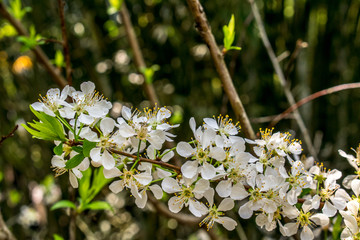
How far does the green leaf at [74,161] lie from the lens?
0.47 metres

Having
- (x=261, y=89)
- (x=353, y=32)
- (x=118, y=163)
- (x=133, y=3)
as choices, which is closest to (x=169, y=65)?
(x=133, y=3)

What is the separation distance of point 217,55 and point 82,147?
0.32 metres

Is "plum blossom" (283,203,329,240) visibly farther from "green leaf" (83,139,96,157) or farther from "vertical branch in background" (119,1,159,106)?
"vertical branch in background" (119,1,159,106)

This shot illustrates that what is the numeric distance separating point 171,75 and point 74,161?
47.3 inches

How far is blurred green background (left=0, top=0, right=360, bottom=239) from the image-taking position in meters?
1.50

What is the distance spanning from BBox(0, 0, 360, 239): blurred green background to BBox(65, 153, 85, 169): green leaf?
3.34 feet

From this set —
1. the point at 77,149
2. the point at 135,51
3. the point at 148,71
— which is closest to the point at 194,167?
the point at 77,149

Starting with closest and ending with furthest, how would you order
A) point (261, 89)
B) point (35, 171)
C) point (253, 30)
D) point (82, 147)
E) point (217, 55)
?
point (82, 147) → point (217, 55) → point (253, 30) → point (261, 89) → point (35, 171)

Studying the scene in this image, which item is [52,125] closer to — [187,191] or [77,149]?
[77,149]

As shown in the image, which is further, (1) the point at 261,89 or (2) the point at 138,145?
(1) the point at 261,89

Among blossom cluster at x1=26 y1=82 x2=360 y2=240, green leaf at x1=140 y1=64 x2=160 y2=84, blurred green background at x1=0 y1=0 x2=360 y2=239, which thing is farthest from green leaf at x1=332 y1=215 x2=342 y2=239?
blurred green background at x1=0 y1=0 x2=360 y2=239

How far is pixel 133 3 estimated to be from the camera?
162 cm

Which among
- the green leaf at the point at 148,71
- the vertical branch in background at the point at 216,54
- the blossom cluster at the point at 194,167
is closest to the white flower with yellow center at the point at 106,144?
the blossom cluster at the point at 194,167

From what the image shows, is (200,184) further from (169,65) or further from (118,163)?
(169,65)
